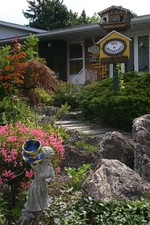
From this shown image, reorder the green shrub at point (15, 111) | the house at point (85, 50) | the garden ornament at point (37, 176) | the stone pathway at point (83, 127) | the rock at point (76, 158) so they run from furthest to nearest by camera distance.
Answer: the house at point (85, 50) → the stone pathway at point (83, 127) → the green shrub at point (15, 111) → the rock at point (76, 158) → the garden ornament at point (37, 176)

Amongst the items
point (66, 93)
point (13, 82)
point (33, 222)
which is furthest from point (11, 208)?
point (66, 93)

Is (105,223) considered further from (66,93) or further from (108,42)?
(66,93)

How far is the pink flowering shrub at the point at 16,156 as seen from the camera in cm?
440

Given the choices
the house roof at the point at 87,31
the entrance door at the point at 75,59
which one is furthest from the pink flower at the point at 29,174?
the entrance door at the point at 75,59

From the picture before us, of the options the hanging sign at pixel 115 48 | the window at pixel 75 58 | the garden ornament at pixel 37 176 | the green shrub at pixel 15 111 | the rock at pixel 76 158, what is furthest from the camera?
the window at pixel 75 58

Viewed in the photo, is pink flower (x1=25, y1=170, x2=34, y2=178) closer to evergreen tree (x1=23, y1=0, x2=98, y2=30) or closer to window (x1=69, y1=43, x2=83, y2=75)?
window (x1=69, y1=43, x2=83, y2=75)

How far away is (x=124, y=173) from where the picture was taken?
4.98 meters

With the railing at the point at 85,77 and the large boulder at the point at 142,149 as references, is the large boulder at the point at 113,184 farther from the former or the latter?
the railing at the point at 85,77

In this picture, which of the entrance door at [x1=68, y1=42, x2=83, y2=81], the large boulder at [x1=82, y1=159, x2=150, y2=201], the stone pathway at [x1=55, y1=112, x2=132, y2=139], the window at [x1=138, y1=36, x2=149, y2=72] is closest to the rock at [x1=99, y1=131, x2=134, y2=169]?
the large boulder at [x1=82, y1=159, x2=150, y2=201]

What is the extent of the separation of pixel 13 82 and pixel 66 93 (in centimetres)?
688

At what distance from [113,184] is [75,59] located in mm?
18219

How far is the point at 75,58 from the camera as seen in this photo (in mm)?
22672

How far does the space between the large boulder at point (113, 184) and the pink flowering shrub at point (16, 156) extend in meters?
0.55

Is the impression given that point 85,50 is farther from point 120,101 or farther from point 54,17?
point 54,17
